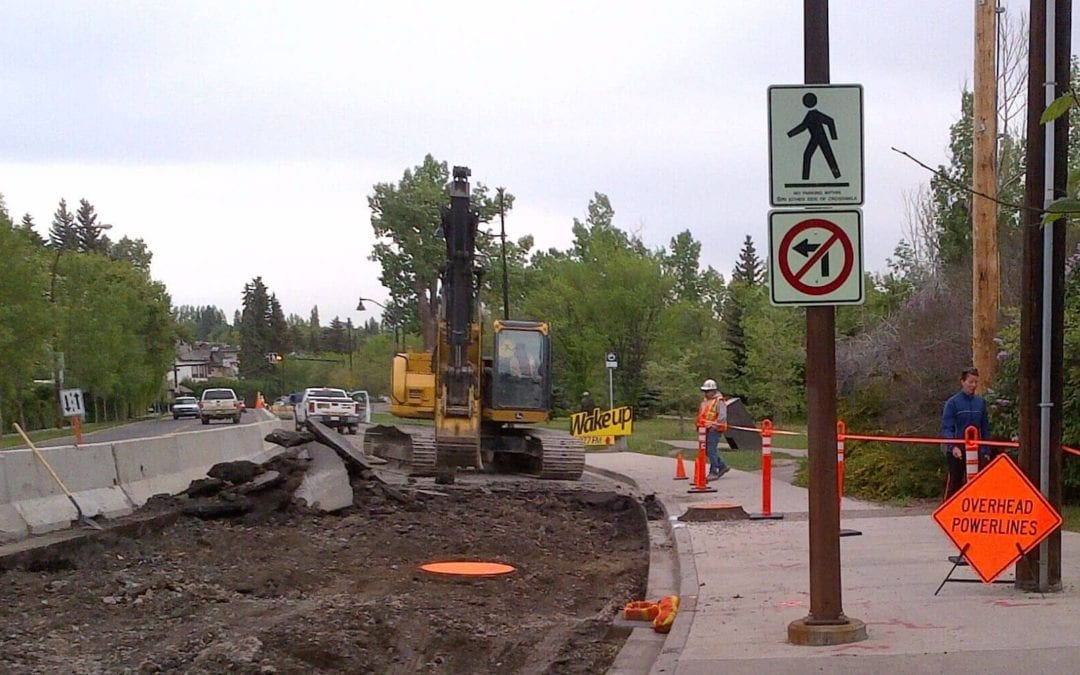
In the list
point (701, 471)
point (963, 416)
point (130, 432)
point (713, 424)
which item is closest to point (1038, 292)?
point (963, 416)

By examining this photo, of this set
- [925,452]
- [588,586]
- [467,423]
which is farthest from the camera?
[467,423]

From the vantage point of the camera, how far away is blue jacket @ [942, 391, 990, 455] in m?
13.4

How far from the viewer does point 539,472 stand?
2372 centimetres

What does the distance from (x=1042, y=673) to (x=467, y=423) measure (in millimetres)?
17268

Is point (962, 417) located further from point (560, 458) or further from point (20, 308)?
point (20, 308)

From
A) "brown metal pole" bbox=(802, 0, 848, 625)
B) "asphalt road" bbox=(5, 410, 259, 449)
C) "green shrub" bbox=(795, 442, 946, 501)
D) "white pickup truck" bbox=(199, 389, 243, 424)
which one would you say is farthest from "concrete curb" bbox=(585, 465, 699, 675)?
"white pickup truck" bbox=(199, 389, 243, 424)

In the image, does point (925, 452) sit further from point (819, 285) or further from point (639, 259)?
point (639, 259)

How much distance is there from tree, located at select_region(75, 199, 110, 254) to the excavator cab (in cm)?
12770

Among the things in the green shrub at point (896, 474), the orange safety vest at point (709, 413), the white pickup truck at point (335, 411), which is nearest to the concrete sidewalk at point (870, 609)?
the green shrub at point (896, 474)

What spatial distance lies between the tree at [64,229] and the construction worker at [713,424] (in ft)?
439

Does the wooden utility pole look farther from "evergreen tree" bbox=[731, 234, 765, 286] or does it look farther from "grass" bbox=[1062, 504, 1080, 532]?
"evergreen tree" bbox=[731, 234, 765, 286]

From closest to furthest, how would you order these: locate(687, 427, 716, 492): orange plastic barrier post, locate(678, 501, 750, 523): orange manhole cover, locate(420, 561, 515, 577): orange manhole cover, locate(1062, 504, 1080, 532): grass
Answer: locate(420, 561, 515, 577): orange manhole cover, locate(1062, 504, 1080, 532): grass, locate(678, 501, 750, 523): orange manhole cover, locate(687, 427, 716, 492): orange plastic barrier post

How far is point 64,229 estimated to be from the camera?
14912 centimetres

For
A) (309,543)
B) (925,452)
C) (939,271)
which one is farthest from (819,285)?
(939,271)
